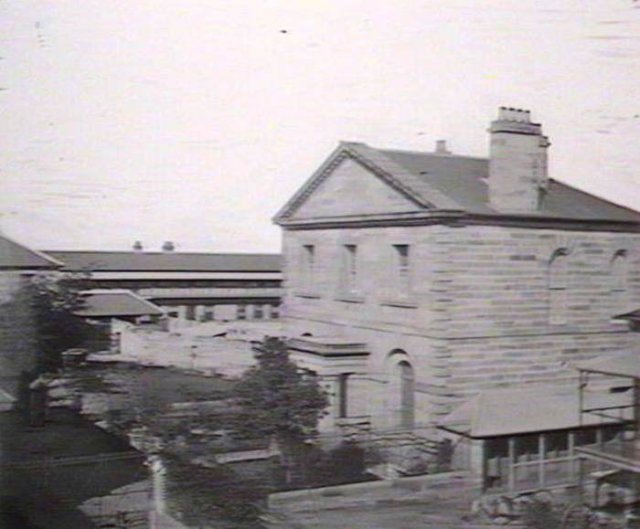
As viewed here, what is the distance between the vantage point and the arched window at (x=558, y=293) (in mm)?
1505

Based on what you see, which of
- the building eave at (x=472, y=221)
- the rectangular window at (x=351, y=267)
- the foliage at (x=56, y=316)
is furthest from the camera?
the foliage at (x=56, y=316)

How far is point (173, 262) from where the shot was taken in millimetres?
1630

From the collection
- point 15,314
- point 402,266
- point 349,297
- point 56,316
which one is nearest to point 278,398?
point 349,297

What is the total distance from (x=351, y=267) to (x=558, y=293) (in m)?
0.33

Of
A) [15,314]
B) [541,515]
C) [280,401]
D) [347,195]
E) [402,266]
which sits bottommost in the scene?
[541,515]

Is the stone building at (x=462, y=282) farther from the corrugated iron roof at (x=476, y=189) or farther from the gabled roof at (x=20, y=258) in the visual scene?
the gabled roof at (x=20, y=258)

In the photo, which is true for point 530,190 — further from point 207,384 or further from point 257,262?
point 207,384

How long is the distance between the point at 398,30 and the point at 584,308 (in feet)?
1.80

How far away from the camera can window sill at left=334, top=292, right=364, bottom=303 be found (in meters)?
1.54

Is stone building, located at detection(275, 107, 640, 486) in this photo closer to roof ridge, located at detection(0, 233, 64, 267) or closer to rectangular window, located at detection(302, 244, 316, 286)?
rectangular window, located at detection(302, 244, 316, 286)

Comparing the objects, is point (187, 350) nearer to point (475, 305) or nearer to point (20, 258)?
point (20, 258)

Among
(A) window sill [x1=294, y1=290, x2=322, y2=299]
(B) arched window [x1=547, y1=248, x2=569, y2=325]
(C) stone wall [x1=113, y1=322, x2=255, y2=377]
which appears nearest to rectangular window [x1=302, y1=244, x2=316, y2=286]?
(A) window sill [x1=294, y1=290, x2=322, y2=299]

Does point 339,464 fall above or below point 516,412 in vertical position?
below

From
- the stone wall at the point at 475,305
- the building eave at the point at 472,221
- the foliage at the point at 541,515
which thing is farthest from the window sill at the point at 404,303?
the foliage at the point at 541,515
